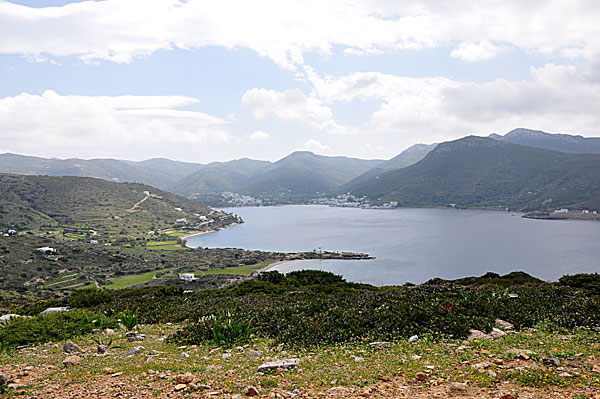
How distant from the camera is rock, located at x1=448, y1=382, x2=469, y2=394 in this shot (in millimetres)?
6531

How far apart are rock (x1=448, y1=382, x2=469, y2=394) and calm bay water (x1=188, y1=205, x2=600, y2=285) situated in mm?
81912

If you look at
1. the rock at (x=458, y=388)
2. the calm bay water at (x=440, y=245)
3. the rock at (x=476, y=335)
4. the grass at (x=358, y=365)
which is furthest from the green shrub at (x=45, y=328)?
the calm bay water at (x=440, y=245)

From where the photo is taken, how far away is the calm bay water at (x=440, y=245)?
94500 millimetres

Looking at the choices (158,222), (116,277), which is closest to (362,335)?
(116,277)

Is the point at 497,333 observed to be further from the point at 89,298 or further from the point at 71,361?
the point at 89,298

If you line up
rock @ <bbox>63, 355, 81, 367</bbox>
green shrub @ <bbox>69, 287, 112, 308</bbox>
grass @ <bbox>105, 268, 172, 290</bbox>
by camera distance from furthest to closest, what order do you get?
grass @ <bbox>105, 268, 172, 290</bbox>
green shrub @ <bbox>69, 287, 112, 308</bbox>
rock @ <bbox>63, 355, 81, 367</bbox>

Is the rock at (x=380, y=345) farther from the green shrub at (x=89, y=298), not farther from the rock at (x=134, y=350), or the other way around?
the green shrub at (x=89, y=298)

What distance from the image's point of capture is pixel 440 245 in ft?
420

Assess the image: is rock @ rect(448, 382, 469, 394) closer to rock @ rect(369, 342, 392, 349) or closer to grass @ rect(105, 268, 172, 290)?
rock @ rect(369, 342, 392, 349)

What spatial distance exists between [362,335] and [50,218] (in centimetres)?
18059

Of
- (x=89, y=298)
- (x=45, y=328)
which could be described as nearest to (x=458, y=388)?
(x=45, y=328)

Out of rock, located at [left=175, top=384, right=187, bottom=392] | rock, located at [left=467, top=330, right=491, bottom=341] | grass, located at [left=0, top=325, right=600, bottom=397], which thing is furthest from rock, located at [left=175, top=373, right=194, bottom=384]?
rock, located at [left=467, top=330, right=491, bottom=341]

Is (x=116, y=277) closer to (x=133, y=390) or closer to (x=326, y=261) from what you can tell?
(x=326, y=261)

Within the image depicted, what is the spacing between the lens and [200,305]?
62.0 ft
